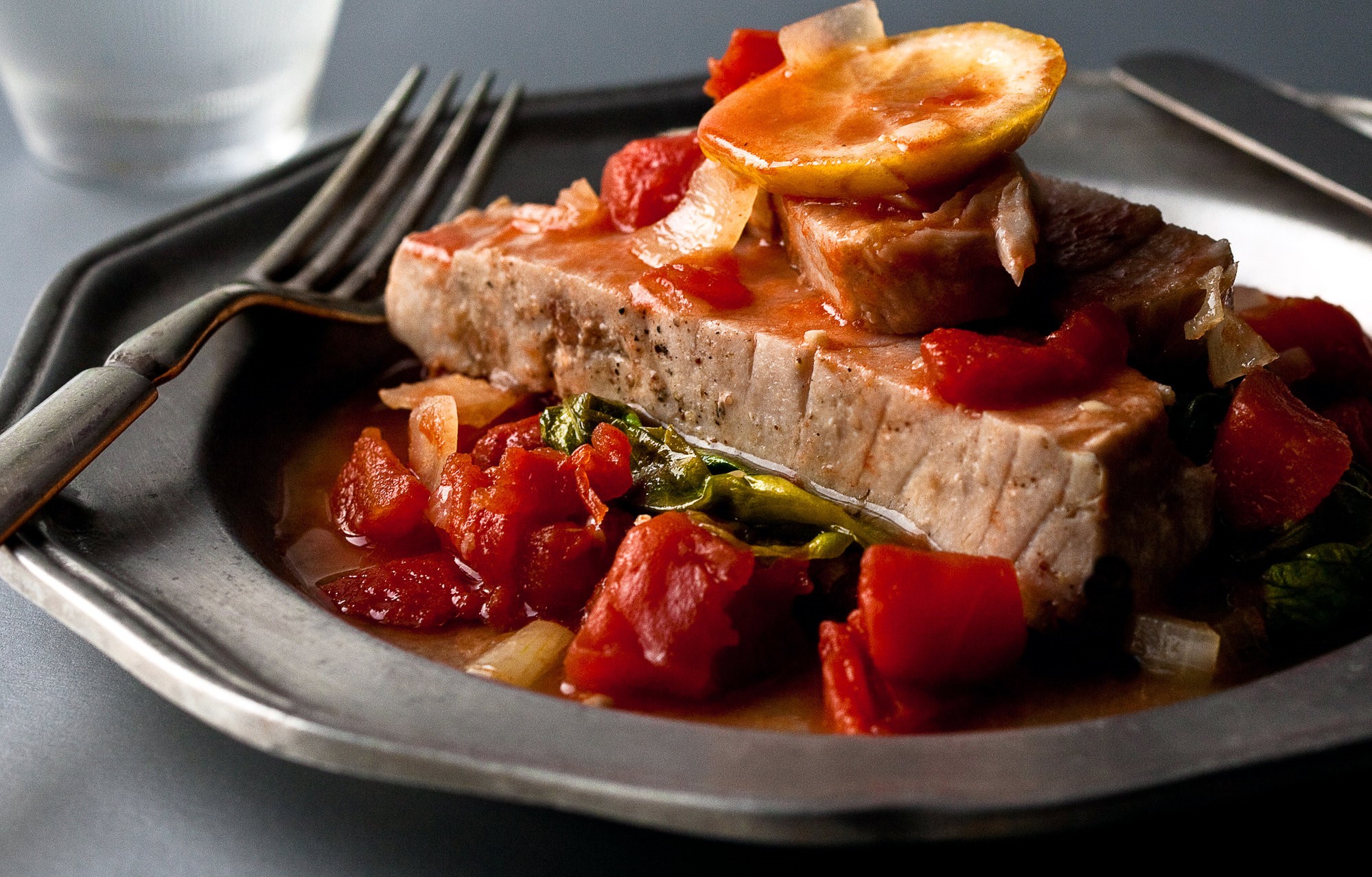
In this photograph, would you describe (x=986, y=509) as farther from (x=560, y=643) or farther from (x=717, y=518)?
(x=560, y=643)

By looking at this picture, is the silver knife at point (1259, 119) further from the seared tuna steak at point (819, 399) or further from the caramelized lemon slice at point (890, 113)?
the seared tuna steak at point (819, 399)

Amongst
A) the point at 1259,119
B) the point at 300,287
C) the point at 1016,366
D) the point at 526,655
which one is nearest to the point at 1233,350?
the point at 1016,366

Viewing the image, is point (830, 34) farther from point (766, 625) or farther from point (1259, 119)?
point (1259, 119)

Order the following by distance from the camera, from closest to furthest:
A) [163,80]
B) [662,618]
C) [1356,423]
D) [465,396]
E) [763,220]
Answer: [662,618], [1356,423], [763,220], [465,396], [163,80]

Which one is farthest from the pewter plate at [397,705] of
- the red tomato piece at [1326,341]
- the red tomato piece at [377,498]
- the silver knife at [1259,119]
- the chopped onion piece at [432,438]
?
the silver knife at [1259,119]

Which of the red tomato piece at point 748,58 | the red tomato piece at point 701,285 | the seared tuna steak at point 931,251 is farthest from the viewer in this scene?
the red tomato piece at point 748,58

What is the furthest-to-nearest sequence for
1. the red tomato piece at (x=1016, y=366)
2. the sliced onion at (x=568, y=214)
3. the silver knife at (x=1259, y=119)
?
the silver knife at (x=1259, y=119), the sliced onion at (x=568, y=214), the red tomato piece at (x=1016, y=366)
